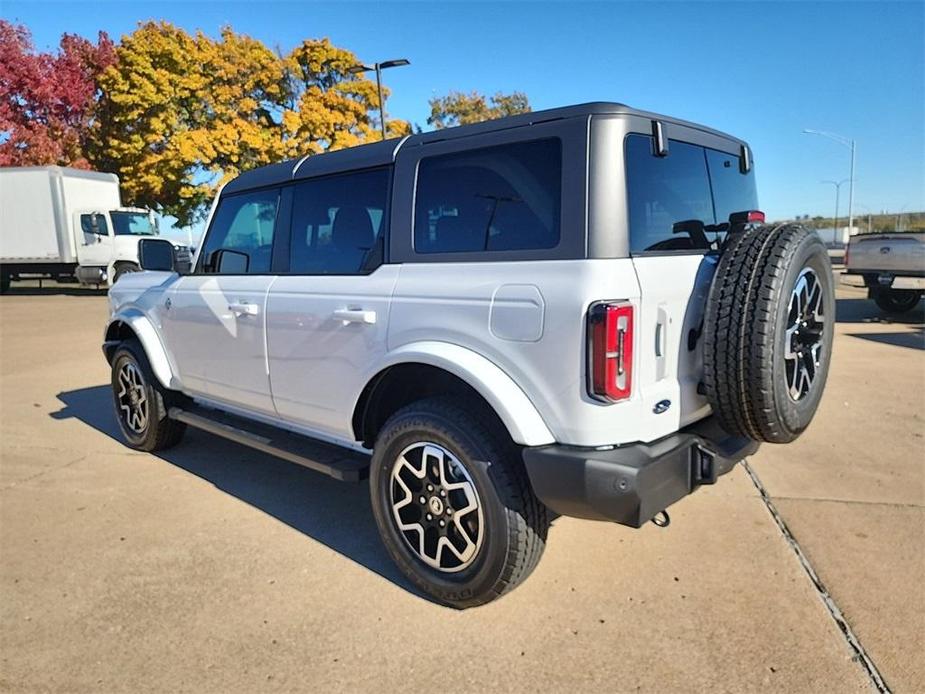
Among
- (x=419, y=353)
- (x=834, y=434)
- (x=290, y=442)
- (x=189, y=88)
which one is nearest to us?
(x=419, y=353)

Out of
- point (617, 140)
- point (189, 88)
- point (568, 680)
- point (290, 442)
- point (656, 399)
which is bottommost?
→ point (568, 680)

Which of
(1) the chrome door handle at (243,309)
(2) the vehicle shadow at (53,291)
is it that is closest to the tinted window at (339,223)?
(1) the chrome door handle at (243,309)

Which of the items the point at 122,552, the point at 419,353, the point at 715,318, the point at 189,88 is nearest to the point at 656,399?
the point at 715,318

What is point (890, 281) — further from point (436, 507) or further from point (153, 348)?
point (153, 348)

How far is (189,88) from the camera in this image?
20.8m

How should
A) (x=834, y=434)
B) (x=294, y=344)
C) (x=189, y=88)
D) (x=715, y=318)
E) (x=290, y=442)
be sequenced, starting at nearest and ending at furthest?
1. (x=715, y=318)
2. (x=294, y=344)
3. (x=290, y=442)
4. (x=834, y=434)
5. (x=189, y=88)

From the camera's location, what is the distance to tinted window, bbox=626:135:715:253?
2.33 meters

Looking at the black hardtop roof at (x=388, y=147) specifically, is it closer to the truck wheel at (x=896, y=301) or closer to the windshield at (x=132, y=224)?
the truck wheel at (x=896, y=301)

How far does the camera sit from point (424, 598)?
2.77m

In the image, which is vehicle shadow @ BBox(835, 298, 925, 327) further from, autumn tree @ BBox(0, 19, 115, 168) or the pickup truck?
autumn tree @ BBox(0, 19, 115, 168)

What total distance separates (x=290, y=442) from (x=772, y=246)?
2.58 metres

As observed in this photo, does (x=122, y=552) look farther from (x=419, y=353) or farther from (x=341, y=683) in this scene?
(x=419, y=353)

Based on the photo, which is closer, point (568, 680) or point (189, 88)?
point (568, 680)

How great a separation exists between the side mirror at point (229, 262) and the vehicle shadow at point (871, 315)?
1027cm
